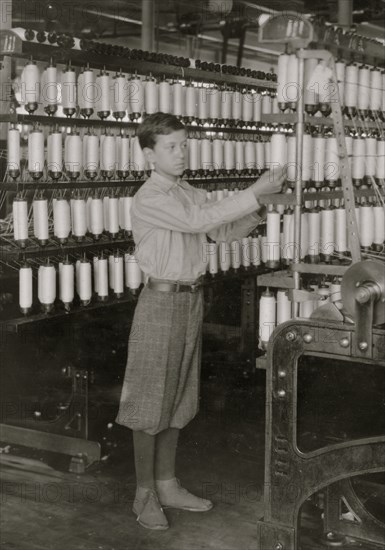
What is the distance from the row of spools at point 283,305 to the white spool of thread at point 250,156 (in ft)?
8.26

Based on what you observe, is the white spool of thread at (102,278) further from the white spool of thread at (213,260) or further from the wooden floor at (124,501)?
the white spool of thread at (213,260)

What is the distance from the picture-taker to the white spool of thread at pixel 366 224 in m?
3.81

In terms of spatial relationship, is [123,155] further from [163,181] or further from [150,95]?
[163,181]

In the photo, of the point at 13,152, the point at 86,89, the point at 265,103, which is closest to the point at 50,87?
the point at 86,89

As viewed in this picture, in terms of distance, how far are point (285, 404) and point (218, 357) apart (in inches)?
130

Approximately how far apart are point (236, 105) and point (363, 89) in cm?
206

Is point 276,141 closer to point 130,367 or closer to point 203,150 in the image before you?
point 130,367

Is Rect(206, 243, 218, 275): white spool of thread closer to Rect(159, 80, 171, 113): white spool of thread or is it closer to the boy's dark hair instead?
Rect(159, 80, 171, 113): white spool of thread

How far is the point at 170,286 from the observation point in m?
3.21

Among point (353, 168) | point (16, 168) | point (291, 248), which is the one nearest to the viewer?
point (291, 248)

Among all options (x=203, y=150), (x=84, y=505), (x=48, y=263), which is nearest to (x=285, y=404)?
(x=84, y=505)

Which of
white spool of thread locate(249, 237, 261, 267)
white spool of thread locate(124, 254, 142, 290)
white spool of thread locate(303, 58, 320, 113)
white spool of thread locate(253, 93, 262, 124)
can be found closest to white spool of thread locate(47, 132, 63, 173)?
white spool of thread locate(124, 254, 142, 290)

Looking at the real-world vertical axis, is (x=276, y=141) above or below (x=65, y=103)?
below

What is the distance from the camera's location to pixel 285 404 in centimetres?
269
